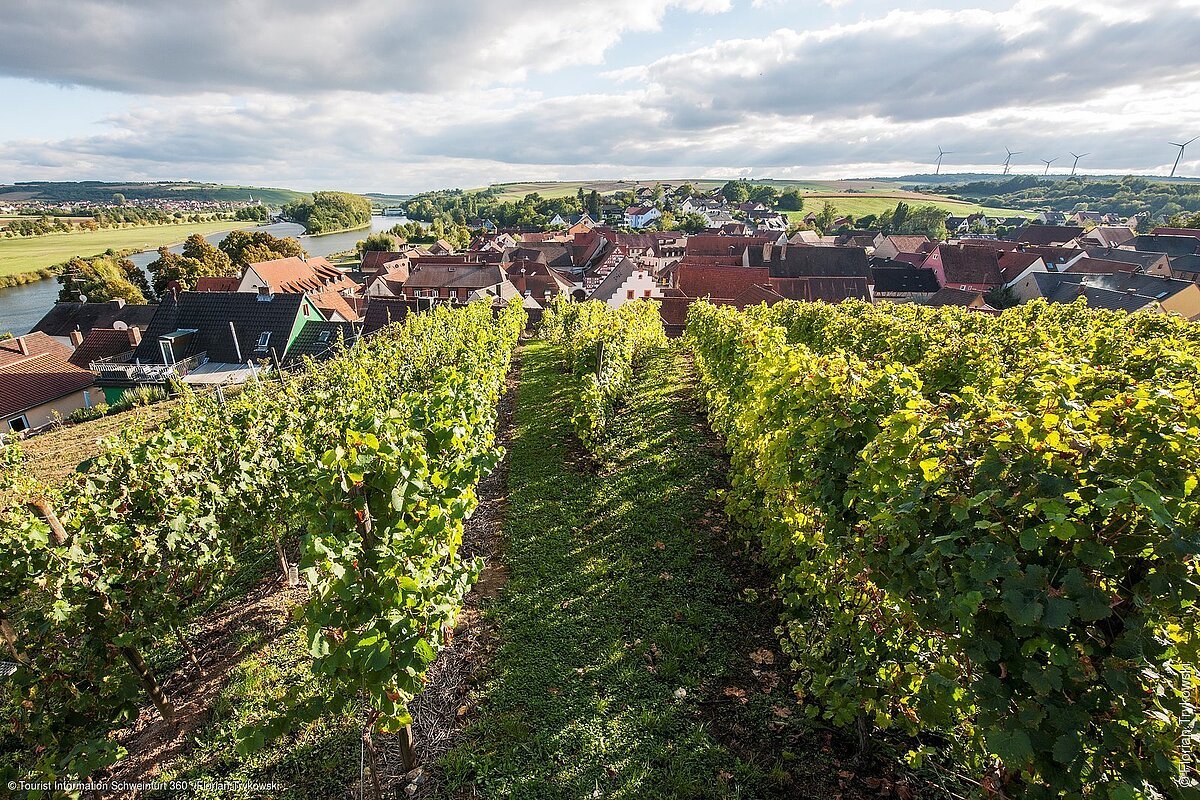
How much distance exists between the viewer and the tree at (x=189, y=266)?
49.6m

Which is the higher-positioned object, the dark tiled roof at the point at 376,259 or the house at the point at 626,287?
the dark tiled roof at the point at 376,259

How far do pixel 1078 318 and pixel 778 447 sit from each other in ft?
48.7

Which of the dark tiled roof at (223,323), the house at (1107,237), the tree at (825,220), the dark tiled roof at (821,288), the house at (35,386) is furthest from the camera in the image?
the tree at (825,220)

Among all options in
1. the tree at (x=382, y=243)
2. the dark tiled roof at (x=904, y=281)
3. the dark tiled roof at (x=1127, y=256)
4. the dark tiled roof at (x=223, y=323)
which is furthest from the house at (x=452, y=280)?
the dark tiled roof at (x=1127, y=256)

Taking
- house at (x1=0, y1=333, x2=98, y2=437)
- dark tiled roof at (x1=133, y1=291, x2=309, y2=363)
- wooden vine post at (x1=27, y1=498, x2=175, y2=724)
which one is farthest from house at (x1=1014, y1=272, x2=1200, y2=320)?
house at (x1=0, y1=333, x2=98, y2=437)

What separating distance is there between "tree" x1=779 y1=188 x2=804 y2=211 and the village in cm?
5349

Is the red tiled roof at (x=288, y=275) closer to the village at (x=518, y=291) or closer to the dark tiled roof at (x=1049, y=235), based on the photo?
the village at (x=518, y=291)

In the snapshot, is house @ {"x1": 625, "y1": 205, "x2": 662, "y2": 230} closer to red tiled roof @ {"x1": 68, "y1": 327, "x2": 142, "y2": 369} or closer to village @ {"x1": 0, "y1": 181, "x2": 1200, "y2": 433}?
village @ {"x1": 0, "y1": 181, "x2": 1200, "y2": 433}

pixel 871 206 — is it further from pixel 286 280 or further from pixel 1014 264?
pixel 286 280

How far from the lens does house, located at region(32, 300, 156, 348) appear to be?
37.2 meters

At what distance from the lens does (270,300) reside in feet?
92.0

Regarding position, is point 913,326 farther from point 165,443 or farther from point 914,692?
point 165,443

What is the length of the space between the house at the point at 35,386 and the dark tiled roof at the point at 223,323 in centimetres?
293

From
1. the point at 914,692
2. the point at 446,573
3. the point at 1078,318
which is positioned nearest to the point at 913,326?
the point at 1078,318
